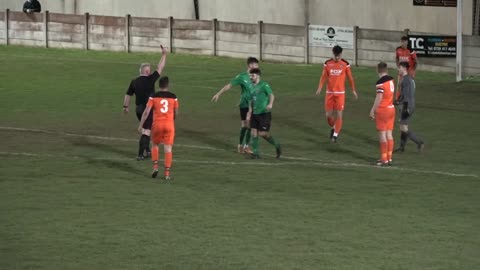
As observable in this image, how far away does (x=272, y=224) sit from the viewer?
19.7 metres

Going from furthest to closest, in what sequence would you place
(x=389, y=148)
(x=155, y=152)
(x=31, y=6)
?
(x=31, y=6), (x=389, y=148), (x=155, y=152)

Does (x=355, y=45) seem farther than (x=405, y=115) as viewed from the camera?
Yes

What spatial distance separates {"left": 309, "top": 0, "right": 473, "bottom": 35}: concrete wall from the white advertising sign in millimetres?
3176

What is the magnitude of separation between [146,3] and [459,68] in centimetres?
2251

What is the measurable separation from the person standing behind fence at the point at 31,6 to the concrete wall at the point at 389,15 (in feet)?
45.8

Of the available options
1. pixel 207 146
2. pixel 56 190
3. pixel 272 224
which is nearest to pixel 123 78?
pixel 207 146

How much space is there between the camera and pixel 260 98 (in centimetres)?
2605

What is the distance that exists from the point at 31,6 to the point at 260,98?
3729 cm

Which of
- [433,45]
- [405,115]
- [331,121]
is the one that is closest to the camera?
[405,115]

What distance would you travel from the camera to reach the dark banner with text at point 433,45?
46000 mm

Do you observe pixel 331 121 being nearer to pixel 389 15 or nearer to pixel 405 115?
pixel 405 115

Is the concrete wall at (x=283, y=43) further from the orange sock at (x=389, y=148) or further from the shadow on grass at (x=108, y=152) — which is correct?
the orange sock at (x=389, y=148)

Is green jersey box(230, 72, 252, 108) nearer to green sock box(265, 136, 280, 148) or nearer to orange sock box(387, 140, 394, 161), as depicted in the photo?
green sock box(265, 136, 280, 148)

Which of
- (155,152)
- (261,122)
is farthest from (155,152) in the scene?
(261,122)
